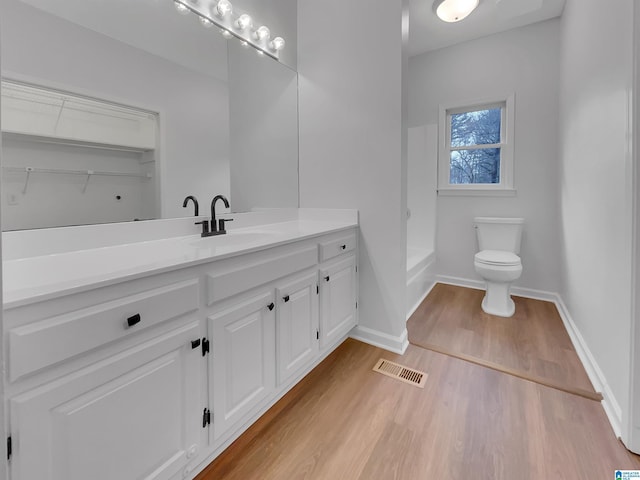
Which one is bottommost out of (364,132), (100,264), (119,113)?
(100,264)

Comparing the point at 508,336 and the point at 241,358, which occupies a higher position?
the point at 241,358

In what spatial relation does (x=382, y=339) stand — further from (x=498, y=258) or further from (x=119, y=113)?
(x=119, y=113)

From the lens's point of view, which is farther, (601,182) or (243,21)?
(243,21)

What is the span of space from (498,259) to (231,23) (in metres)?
2.59

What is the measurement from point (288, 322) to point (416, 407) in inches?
30.1

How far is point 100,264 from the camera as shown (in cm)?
97

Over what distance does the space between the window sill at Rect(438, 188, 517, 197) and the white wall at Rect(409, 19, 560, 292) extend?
0.04 metres

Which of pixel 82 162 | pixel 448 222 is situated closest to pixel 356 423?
pixel 82 162

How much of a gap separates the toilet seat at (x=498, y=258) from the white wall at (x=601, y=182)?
1.24 ft

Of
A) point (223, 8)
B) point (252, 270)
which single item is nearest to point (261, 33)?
point (223, 8)

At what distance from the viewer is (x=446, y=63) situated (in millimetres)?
3199

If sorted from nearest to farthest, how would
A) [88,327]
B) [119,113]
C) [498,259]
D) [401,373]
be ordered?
[88,327]
[119,113]
[401,373]
[498,259]

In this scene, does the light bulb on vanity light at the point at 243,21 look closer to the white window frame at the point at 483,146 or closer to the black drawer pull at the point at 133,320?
the black drawer pull at the point at 133,320

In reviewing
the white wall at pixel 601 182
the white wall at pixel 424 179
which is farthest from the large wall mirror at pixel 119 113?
the white wall at pixel 424 179
